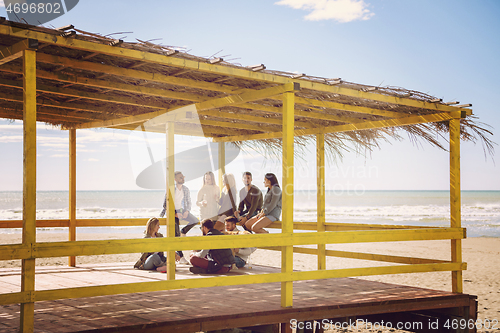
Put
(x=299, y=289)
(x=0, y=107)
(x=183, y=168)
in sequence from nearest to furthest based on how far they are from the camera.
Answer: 1. (x=299, y=289)
2. (x=0, y=107)
3. (x=183, y=168)

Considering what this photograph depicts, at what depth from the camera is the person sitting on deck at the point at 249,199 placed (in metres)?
9.05

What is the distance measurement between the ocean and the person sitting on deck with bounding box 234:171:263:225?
28.2 metres

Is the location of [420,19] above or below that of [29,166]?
above

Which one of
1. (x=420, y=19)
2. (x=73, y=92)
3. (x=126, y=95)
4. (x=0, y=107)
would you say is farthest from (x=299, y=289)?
(x=420, y=19)

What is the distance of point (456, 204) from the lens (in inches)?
258

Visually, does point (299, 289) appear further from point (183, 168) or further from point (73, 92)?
point (183, 168)

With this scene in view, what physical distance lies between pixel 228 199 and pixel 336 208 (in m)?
41.6

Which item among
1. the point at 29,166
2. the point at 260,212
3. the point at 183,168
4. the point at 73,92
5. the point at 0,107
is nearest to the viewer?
the point at 29,166

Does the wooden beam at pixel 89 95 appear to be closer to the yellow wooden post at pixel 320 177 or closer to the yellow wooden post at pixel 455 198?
the yellow wooden post at pixel 320 177

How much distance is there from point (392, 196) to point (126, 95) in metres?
55.5

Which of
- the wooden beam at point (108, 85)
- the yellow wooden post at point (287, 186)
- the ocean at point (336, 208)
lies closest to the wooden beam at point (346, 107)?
the yellow wooden post at point (287, 186)

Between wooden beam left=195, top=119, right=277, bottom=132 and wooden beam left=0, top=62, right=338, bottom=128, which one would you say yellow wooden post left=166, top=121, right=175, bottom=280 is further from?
wooden beam left=195, top=119, right=277, bottom=132

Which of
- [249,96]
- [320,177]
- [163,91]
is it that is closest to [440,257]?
[320,177]

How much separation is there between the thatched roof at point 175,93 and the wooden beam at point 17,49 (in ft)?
0.04
